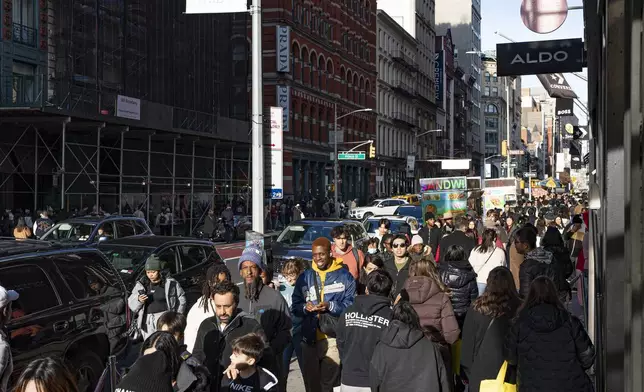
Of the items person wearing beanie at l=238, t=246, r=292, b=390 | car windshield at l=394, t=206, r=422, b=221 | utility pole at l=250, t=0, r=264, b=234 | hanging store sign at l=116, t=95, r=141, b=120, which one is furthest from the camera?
car windshield at l=394, t=206, r=422, b=221

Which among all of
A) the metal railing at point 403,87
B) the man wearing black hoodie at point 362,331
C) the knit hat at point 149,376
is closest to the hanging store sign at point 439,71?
the metal railing at point 403,87

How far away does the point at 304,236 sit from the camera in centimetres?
1766

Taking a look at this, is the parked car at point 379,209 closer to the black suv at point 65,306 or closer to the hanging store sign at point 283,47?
the hanging store sign at point 283,47

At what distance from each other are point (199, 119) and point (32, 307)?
3236 centimetres

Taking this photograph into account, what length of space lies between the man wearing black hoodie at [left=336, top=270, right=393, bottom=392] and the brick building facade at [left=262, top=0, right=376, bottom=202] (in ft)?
154

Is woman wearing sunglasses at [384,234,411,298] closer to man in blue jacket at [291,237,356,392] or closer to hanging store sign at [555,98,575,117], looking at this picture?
man in blue jacket at [291,237,356,392]

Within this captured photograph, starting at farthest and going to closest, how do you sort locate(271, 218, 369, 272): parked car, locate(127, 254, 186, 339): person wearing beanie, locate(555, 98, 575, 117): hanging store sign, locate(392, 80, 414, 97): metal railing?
1. locate(392, 80, 414, 97): metal railing
2. locate(555, 98, 575, 117): hanging store sign
3. locate(271, 218, 369, 272): parked car
4. locate(127, 254, 186, 339): person wearing beanie

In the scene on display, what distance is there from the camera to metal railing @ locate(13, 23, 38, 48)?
102ft

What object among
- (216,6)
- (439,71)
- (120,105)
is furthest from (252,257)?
(439,71)

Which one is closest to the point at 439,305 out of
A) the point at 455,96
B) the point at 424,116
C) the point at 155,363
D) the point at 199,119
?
the point at 155,363

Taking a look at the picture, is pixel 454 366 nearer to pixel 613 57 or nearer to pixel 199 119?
pixel 613 57

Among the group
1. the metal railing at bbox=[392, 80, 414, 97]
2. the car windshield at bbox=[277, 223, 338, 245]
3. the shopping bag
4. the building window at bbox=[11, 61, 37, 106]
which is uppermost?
the metal railing at bbox=[392, 80, 414, 97]

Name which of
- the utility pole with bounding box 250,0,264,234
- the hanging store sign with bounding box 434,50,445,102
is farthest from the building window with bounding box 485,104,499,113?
the utility pole with bounding box 250,0,264,234

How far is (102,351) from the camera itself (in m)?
8.61
